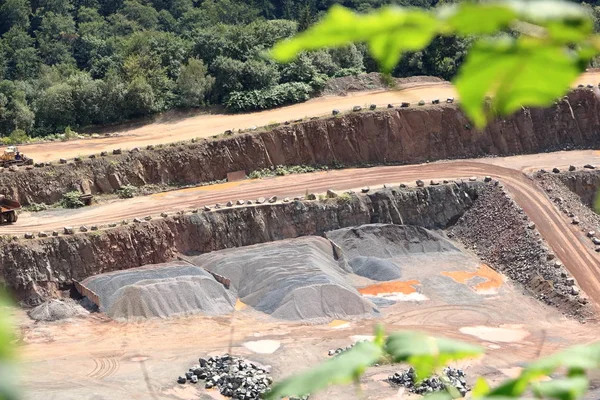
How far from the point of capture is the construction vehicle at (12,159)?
5156cm

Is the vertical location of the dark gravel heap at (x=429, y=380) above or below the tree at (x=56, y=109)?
below

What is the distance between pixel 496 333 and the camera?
4019 cm

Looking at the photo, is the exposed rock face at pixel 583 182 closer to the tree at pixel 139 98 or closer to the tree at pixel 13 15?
the tree at pixel 139 98

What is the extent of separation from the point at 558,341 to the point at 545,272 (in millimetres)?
6886

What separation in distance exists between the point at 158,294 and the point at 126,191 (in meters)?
11.7

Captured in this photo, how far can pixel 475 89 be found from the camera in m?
2.00

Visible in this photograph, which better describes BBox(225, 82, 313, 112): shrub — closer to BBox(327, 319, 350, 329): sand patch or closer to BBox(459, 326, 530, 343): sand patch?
BBox(327, 319, 350, 329): sand patch

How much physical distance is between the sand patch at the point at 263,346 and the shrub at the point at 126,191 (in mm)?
17088

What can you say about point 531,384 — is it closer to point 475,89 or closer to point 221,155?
point 475,89

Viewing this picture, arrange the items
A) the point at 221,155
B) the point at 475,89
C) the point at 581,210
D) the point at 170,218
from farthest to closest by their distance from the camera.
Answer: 1. the point at 221,155
2. the point at 581,210
3. the point at 170,218
4. the point at 475,89

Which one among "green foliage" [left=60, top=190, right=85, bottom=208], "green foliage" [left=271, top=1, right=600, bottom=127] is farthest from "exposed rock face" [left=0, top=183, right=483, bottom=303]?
"green foliage" [left=271, top=1, right=600, bottom=127]

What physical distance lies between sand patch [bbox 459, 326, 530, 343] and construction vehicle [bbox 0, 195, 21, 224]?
24.5 metres

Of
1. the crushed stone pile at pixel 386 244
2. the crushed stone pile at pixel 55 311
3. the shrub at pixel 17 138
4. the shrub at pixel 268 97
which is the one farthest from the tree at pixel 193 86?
the crushed stone pile at pixel 55 311

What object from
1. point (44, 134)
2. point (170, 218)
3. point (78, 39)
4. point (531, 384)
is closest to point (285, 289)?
point (170, 218)
